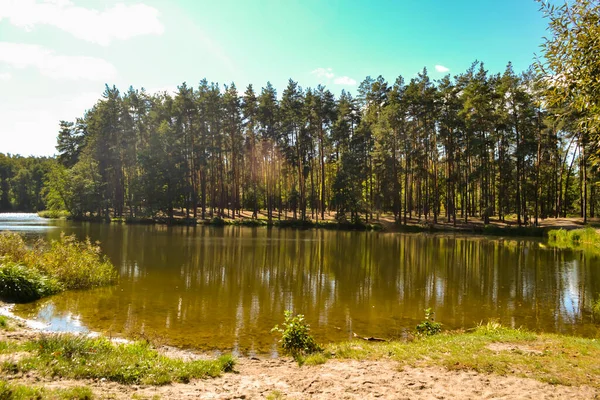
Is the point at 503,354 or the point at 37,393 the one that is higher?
the point at 37,393

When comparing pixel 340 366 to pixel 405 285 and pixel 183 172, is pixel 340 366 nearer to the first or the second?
pixel 405 285

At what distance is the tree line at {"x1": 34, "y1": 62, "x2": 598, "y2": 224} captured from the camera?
176 feet

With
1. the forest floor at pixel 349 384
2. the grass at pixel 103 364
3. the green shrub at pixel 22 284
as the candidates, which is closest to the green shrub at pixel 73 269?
the green shrub at pixel 22 284

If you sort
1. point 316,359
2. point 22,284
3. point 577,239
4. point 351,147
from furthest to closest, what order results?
point 351,147 → point 577,239 → point 22,284 → point 316,359

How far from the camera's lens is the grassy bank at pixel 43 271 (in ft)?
44.5

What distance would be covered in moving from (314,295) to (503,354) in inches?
343

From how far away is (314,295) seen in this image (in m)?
15.6

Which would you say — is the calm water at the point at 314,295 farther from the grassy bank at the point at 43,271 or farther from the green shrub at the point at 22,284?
the grassy bank at the point at 43,271

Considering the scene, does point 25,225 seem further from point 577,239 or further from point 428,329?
point 577,239

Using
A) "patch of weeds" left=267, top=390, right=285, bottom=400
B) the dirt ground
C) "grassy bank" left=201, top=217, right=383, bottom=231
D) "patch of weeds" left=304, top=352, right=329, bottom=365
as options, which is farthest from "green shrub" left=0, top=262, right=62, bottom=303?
"grassy bank" left=201, top=217, right=383, bottom=231

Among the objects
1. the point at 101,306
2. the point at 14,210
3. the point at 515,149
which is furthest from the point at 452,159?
the point at 14,210

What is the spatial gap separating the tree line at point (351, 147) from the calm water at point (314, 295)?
2902 centimetres

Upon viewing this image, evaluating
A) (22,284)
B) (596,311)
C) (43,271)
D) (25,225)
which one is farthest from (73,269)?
(25,225)

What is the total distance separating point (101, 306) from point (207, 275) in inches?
257
